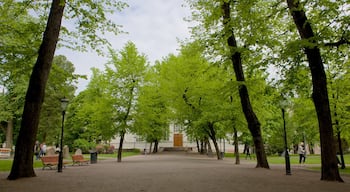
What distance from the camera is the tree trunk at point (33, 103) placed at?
10367mm

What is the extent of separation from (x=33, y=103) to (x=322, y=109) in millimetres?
10780

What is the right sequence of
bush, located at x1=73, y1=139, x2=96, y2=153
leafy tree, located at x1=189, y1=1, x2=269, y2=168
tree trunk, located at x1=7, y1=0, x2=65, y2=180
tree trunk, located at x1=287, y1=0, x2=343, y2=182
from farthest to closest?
1. bush, located at x1=73, y1=139, x2=96, y2=153
2. leafy tree, located at x1=189, y1=1, x2=269, y2=168
3. tree trunk, located at x1=7, y1=0, x2=65, y2=180
4. tree trunk, located at x1=287, y1=0, x2=343, y2=182

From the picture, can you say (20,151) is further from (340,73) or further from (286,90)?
(340,73)

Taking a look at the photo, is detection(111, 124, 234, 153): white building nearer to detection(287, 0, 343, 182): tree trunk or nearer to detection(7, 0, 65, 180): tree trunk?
detection(7, 0, 65, 180): tree trunk

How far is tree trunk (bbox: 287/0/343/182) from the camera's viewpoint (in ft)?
33.4

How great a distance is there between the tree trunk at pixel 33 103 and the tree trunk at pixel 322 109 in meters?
9.07

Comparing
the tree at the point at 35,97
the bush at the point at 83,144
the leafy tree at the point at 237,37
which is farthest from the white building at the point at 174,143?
the tree at the point at 35,97

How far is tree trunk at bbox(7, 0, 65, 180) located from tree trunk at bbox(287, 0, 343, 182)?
9.07 m

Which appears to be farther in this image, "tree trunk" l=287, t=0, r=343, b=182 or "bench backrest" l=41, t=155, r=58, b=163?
"bench backrest" l=41, t=155, r=58, b=163

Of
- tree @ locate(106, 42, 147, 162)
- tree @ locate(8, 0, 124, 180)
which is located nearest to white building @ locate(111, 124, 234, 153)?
tree @ locate(106, 42, 147, 162)

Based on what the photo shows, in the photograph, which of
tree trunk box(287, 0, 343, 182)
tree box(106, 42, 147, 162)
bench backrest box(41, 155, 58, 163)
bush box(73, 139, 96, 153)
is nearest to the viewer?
tree trunk box(287, 0, 343, 182)

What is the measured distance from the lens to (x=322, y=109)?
1052cm

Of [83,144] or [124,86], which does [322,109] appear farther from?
[83,144]

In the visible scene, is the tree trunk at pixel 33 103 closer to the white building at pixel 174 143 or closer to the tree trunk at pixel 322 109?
the tree trunk at pixel 322 109
